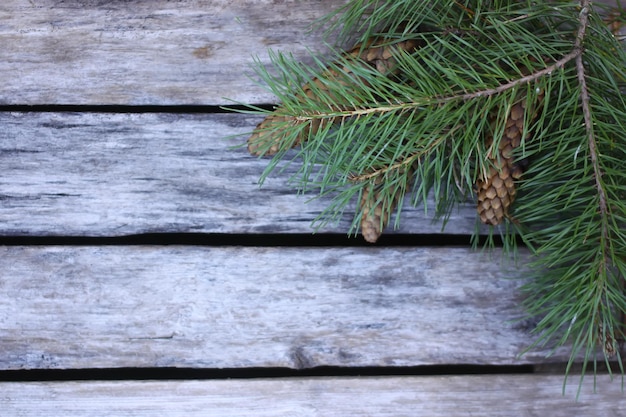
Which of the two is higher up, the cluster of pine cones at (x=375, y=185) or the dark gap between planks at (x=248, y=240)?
the cluster of pine cones at (x=375, y=185)

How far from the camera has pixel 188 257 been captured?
2.38 ft

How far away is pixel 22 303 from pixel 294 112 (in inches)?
16.5

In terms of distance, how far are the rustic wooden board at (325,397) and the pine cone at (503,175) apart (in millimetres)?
236

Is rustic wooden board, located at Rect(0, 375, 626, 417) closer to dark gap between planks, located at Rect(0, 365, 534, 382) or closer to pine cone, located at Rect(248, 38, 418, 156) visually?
dark gap between planks, located at Rect(0, 365, 534, 382)

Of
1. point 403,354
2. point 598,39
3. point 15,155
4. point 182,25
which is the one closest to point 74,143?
point 15,155

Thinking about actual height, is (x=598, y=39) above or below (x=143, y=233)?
above

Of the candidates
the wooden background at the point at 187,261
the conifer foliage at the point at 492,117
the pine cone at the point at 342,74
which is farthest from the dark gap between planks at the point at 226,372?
the pine cone at the point at 342,74

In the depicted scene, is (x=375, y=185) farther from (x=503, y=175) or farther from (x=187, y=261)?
(x=187, y=261)

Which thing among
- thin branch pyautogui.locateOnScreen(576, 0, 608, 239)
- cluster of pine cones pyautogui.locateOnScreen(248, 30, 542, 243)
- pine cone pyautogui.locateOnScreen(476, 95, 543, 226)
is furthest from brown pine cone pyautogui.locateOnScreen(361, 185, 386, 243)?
thin branch pyautogui.locateOnScreen(576, 0, 608, 239)

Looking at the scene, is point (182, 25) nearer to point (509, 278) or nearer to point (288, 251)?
point (288, 251)

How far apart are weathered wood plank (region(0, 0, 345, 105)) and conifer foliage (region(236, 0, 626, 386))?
73 millimetres

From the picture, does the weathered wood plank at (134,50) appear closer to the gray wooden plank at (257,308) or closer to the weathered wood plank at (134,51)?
the weathered wood plank at (134,51)

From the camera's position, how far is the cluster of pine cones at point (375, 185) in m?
0.59

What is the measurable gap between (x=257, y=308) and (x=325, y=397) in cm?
14
